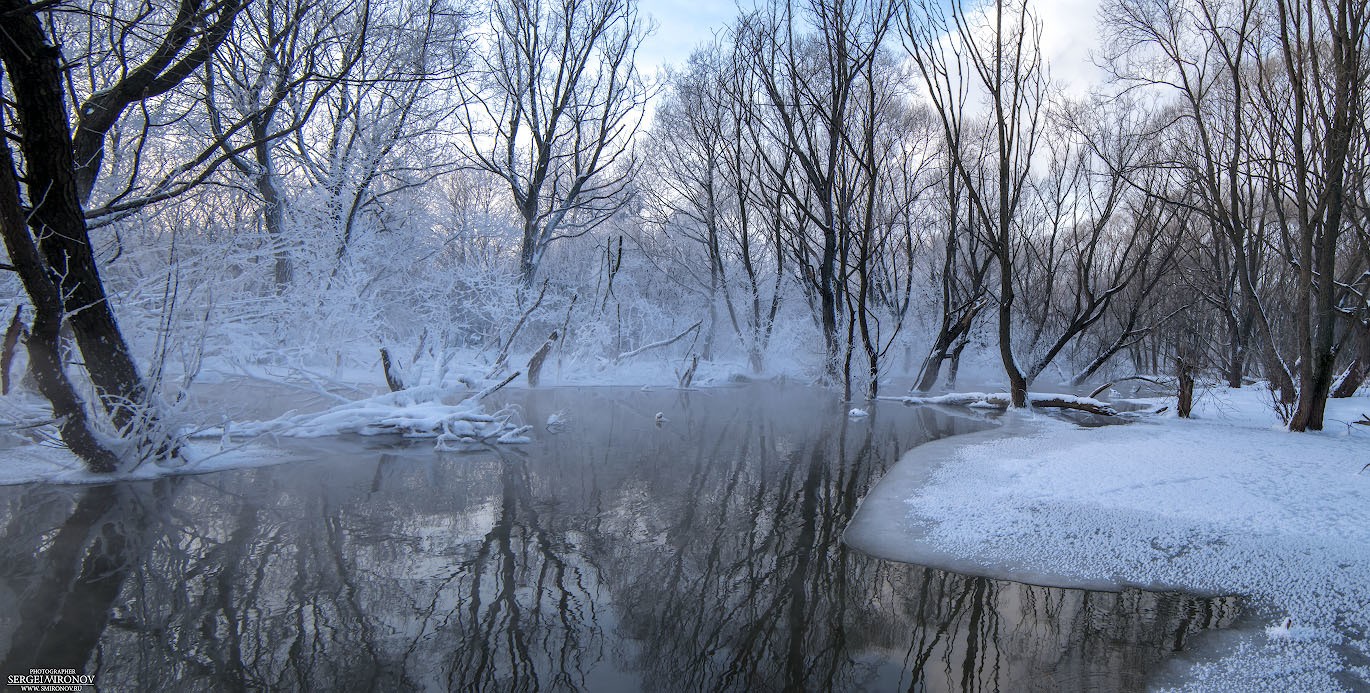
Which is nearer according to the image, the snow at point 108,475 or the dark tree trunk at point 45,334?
the dark tree trunk at point 45,334

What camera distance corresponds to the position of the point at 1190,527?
4301 millimetres

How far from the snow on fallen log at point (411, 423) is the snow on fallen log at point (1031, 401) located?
862 cm

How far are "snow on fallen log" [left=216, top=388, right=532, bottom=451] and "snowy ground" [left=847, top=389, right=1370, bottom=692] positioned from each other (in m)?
4.86

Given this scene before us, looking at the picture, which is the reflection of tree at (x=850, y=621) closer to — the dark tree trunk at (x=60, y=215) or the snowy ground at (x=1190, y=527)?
the snowy ground at (x=1190, y=527)

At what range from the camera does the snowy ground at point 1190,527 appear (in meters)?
2.97

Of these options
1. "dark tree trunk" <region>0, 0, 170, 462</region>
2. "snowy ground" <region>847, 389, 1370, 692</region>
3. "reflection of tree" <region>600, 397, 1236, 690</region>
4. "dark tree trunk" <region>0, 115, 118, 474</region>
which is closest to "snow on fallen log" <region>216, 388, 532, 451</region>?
"dark tree trunk" <region>0, 115, 118, 474</region>

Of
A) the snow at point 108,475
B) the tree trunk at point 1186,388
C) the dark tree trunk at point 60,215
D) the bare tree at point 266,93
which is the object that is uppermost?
the bare tree at point 266,93

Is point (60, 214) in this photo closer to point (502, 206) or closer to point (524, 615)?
point (524, 615)

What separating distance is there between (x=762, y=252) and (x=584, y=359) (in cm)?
893

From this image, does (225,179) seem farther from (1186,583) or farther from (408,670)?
(1186,583)

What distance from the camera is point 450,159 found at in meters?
14.5

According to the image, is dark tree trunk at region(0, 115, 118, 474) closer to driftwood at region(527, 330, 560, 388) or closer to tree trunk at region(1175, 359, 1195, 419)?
driftwood at region(527, 330, 560, 388)

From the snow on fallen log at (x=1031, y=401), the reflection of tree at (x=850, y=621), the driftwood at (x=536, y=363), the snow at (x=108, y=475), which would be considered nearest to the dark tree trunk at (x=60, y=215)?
the snow at (x=108, y=475)

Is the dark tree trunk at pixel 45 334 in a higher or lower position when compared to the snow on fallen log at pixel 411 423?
higher
